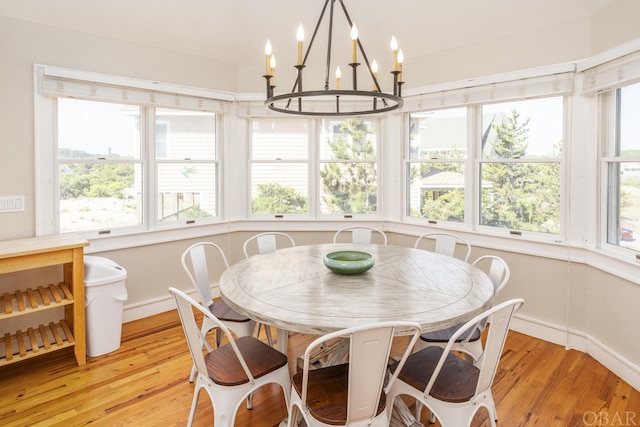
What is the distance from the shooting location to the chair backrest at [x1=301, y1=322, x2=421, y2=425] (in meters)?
1.37

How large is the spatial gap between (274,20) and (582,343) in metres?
3.88

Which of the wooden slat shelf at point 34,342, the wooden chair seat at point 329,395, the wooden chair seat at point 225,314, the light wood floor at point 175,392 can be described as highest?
the wooden chair seat at point 225,314

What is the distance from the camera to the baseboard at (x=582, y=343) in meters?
2.50

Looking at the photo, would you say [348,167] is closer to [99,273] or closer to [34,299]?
[99,273]

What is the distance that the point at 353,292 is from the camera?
2004 millimetres

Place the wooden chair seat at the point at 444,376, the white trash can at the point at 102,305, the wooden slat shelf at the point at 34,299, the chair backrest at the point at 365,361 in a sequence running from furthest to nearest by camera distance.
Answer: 1. the white trash can at the point at 102,305
2. the wooden slat shelf at the point at 34,299
3. the wooden chair seat at the point at 444,376
4. the chair backrest at the point at 365,361

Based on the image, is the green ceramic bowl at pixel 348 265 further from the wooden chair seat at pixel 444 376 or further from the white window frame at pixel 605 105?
the white window frame at pixel 605 105

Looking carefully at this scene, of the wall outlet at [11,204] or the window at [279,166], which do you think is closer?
the wall outlet at [11,204]

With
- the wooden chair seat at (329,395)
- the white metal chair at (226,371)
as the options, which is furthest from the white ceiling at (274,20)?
the wooden chair seat at (329,395)

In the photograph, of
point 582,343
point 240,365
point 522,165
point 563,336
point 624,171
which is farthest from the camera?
point 522,165

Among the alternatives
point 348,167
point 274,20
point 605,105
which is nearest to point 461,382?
point 605,105

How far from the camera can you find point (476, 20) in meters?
3.27

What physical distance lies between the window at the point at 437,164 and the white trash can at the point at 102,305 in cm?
289

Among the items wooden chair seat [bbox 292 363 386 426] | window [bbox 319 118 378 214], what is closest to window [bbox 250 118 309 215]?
window [bbox 319 118 378 214]
